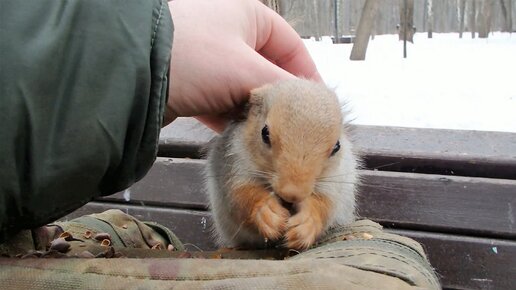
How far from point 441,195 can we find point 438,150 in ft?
0.36

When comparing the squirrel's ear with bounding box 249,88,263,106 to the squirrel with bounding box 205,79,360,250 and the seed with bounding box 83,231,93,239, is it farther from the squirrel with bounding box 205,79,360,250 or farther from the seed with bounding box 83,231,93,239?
the seed with bounding box 83,231,93,239

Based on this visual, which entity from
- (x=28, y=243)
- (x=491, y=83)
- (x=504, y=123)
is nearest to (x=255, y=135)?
(x=28, y=243)

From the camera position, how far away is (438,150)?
47.9 inches

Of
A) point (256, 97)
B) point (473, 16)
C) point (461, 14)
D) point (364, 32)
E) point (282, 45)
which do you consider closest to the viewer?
point (256, 97)

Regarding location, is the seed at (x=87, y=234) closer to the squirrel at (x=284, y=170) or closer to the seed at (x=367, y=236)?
the squirrel at (x=284, y=170)

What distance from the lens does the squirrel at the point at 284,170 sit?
877 mm

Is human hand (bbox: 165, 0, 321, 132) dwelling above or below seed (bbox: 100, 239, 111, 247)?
above

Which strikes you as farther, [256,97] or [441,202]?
[441,202]

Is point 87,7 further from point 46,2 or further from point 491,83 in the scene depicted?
point 491,83

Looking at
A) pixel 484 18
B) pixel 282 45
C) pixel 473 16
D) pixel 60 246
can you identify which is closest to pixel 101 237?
pixel 60 246

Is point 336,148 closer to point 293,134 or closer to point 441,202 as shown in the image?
point 293,134

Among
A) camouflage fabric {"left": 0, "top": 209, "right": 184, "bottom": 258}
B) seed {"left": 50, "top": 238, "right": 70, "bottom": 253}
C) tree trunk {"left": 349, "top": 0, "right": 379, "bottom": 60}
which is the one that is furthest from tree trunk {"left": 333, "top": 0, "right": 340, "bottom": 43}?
seed {"left": 50, "top": 238, "right": 70, "bottom": 253}

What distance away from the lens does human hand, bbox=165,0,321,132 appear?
954 mm

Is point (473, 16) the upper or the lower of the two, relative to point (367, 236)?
lower
